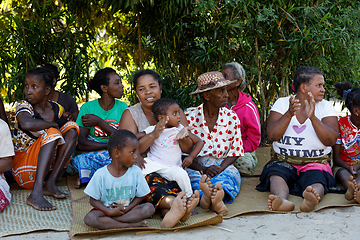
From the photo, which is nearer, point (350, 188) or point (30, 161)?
point (350, 188)

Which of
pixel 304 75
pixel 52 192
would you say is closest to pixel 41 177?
pixel 52 192

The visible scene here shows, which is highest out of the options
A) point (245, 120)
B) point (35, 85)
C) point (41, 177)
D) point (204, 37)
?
point (204, 37)

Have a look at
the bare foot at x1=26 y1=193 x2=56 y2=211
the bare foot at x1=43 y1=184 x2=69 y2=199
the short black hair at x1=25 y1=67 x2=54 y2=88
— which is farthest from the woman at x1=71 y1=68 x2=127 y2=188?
the bare foot at x1=26 y1=193 x2=56 y2=211

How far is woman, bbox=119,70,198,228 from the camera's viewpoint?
2654 mm

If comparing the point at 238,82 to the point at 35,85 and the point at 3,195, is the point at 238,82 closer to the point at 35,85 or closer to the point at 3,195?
the point at 35,85

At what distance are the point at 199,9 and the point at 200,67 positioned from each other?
3.23 feet

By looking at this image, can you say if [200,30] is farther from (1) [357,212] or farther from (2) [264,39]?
(1) [357,212]

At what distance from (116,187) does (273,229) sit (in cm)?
121

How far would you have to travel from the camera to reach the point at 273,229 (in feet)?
8.97

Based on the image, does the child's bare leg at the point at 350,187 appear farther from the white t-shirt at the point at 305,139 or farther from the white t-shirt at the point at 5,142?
the white t-shirt at the point at 5,142

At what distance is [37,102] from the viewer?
3.54 metres

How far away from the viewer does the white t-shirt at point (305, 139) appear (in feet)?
11.4

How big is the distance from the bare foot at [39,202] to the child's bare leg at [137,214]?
0.71m

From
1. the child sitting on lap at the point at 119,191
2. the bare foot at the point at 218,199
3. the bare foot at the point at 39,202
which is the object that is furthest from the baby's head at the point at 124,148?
the bare foot at the point at 39,202
